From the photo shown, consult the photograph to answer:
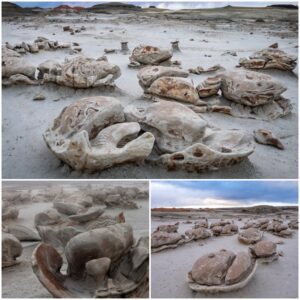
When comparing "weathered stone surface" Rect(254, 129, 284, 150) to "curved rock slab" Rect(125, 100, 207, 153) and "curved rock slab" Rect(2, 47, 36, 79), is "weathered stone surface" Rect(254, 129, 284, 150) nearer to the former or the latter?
"curved rock slab" Rect(125, 100, 207, 153)

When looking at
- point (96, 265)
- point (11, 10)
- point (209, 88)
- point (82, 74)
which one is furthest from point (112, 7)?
point (96, 265)

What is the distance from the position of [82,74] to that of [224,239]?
5.62 feet

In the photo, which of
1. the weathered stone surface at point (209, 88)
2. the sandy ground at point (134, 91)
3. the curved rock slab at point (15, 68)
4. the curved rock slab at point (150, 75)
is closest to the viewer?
the sandy ground at point (134, 91)

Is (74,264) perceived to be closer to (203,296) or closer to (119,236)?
(119,236)

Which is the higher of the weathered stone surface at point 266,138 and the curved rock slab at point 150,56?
the curved rock slab at point 150,56

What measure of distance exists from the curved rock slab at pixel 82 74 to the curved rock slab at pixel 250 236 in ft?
5.35

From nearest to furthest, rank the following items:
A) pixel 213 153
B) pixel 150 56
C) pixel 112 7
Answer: pixel 213 153, pixel 112 7, pixel 150 56

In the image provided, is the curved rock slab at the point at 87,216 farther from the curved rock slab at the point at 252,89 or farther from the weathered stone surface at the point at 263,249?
the curved rock slab at the point at 252,89

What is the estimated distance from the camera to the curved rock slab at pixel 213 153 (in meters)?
2.12

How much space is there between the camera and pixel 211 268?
2020 millimetres

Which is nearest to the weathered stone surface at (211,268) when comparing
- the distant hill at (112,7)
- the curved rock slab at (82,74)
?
the curved rock slab at (82,74)

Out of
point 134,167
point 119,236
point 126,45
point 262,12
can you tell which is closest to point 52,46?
point 126,45

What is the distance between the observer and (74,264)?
6.38 ft

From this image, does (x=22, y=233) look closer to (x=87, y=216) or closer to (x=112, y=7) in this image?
(x=87, y=216)
